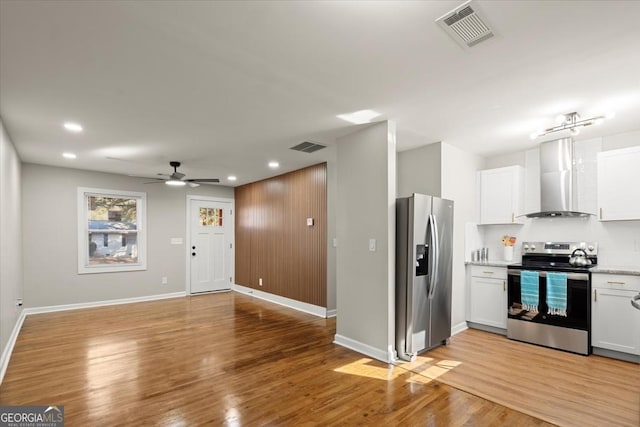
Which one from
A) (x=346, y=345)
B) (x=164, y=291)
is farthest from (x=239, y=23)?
(x=164, y=291)

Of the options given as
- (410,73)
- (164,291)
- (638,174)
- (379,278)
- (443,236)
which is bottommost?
(164,291)

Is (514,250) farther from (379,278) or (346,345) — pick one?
(346,345)

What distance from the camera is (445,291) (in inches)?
159

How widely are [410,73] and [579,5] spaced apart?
3.43ft

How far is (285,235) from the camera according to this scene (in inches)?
253

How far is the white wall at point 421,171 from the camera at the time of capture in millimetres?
4418

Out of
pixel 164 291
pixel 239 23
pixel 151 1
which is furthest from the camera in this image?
pixel 164 291

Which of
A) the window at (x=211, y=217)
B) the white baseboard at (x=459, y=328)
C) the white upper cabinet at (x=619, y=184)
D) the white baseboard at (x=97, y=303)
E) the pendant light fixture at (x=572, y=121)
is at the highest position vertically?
the pendant light fixture at (x=572, y=121)

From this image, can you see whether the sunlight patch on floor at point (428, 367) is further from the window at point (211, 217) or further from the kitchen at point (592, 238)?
the window at point (211, 217)

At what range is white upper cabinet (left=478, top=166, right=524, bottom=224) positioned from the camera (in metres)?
4.68

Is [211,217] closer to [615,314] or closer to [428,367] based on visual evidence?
[428,367]

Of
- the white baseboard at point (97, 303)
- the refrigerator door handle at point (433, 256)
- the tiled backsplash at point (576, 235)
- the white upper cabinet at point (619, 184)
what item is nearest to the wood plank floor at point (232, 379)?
the refrigerator door handle at point (433, 256)

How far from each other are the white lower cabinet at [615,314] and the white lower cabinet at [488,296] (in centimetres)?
94

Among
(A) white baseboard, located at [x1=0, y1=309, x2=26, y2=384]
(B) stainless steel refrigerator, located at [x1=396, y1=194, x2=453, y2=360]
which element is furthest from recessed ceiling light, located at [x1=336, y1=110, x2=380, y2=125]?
(A) white baseboard, located at [x1=0, y1=309, x2=26, y2=384]
